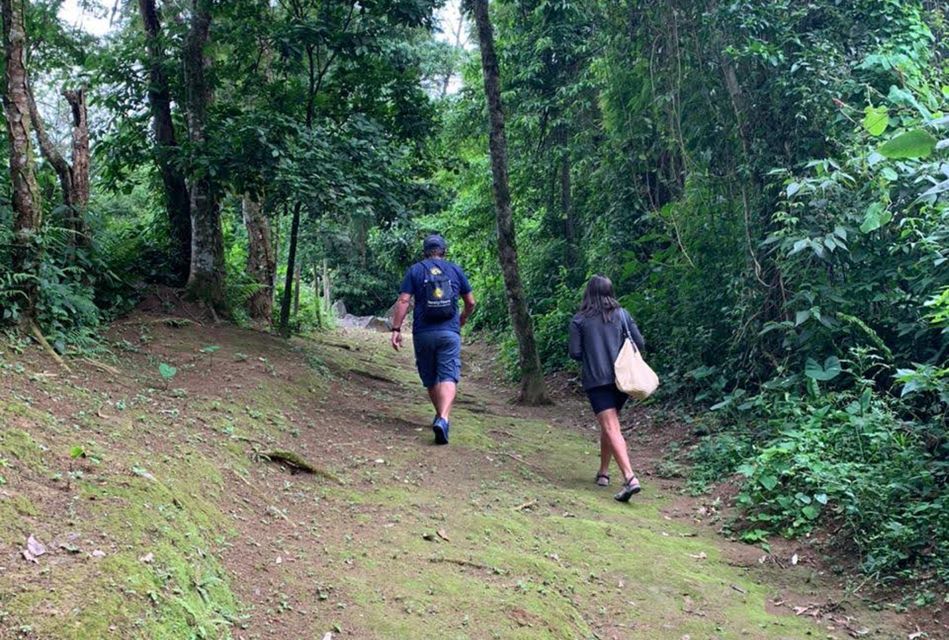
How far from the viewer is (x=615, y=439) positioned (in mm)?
6102

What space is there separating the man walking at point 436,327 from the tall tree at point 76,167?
12.4 ft

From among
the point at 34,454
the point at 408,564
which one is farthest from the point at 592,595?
the point at 34,454

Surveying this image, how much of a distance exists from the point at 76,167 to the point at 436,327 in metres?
4.60

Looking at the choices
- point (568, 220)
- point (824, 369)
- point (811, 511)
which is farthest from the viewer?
point (568, 220)

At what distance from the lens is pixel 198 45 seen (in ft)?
31.4

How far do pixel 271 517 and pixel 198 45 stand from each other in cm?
740

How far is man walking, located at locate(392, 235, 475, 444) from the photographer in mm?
6902

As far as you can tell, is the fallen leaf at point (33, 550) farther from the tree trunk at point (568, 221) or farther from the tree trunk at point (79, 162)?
the tree trunk at point (568, 221)

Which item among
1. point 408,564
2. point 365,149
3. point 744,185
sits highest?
point 365,149

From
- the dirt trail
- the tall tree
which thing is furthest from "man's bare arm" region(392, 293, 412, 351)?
the tall tree

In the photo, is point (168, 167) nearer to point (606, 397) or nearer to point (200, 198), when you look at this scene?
point (200, 198)

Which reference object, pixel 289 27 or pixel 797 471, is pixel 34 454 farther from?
pixel 289 27

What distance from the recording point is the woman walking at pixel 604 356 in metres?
6.12

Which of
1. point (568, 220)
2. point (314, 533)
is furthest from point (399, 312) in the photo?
point (568, 220)
